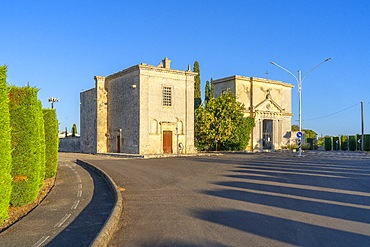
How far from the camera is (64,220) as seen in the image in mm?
7902

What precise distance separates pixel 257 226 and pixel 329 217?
1.96 metres

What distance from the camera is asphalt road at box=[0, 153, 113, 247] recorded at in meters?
6.38

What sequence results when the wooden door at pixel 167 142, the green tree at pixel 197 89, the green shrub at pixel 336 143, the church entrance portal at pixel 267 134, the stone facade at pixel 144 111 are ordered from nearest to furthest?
the stone facade at pixel 144 111 → the wooden door at pixel 167 142 → the church entrance portal at pixel 267 134 → the green tree at pixel 197 89 → the green shrub at pixel 336 143

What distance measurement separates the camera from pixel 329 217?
824cm

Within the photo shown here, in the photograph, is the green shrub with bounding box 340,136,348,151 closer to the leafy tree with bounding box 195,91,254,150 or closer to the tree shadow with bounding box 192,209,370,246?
the leafy tree with bounding box 195,91,254,150

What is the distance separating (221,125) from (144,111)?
12260mm

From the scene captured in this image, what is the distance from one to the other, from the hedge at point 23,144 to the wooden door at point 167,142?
2877 cm

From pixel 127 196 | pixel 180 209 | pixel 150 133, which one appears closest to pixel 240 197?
pixel 180 209

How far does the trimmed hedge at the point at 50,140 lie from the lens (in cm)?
1588

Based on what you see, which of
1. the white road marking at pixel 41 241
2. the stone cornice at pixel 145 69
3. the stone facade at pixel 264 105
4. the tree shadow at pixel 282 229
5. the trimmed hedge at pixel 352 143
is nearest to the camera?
the white road marking at pixel 41 241

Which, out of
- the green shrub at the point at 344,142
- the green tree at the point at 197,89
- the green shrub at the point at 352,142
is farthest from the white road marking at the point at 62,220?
the green shrub at the point at 344,142

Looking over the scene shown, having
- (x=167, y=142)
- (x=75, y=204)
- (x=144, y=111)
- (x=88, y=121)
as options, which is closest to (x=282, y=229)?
(x=75, y=204)

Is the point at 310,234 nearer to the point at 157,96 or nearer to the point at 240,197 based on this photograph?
the point at 240,197

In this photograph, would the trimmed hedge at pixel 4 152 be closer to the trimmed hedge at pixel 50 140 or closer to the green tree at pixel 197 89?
the trimmed hedge at pixel 50 140
